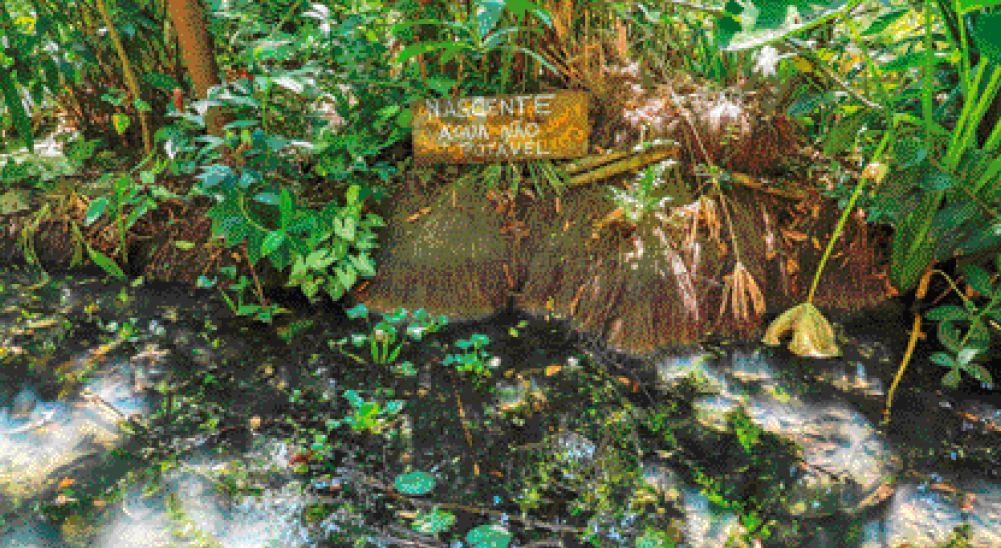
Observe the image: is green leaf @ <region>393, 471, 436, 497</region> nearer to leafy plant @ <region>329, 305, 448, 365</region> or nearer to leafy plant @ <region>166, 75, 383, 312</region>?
leafy plant @ <region>329, 305, 448, 365</region>

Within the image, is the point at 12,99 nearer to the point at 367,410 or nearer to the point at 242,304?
the point at 242,304

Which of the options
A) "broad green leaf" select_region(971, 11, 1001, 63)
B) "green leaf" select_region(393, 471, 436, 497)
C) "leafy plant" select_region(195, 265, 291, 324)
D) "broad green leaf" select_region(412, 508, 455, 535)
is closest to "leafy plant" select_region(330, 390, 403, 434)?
"green leaf" select_region(393, 471, 436, 497)

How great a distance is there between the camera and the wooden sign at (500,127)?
2139mm

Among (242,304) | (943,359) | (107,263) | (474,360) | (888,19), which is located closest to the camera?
(888,19)

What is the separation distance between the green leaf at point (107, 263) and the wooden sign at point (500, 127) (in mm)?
1288

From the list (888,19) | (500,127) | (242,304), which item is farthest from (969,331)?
(242,304)

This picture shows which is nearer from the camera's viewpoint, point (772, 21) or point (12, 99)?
point (772, 21)

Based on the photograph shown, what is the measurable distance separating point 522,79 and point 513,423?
4.63 ft

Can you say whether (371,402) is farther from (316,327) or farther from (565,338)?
(565,338)

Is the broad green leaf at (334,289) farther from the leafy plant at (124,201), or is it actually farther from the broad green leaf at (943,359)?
the broad green leaf at (943,359)

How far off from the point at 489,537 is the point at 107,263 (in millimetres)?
1944

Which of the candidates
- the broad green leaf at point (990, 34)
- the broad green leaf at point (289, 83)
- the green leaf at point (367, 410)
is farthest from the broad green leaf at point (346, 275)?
the broad green leaf at point (990, 34)

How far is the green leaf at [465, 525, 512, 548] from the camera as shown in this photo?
1.27 meters

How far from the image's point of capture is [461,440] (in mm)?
1586
